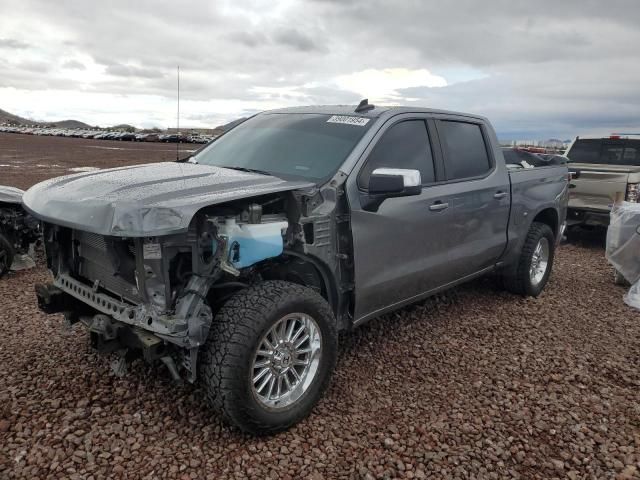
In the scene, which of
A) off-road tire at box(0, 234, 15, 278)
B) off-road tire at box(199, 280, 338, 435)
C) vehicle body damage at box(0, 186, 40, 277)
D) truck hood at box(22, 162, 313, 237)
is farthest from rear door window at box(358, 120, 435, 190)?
off-road tire at box(0, 234, 15, 278)

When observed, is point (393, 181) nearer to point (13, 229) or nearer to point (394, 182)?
point (394, 182)

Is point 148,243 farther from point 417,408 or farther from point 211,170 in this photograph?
point 417,408

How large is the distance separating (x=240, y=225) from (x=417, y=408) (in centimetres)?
169

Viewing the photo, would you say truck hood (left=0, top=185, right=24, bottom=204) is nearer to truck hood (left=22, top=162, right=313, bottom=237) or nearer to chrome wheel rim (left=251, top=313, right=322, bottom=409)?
truck hood (left=22, top=162, right=313, bottom=237)

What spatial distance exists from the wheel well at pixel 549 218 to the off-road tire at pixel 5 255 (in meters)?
5.82

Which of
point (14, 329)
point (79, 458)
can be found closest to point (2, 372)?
point (14, 329)

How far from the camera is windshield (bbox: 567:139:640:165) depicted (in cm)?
919

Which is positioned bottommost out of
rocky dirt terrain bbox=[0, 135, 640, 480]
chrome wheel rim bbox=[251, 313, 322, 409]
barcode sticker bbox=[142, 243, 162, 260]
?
rocky dirt terrain bbox=[0, 135, 640, 480]

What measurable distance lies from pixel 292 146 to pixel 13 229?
3.94 meters

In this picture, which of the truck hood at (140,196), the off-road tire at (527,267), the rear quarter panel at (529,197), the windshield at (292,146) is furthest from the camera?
the off-road tire at (527,267)

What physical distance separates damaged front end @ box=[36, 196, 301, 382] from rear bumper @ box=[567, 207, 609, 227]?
23.2 feet

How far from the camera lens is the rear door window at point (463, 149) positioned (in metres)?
4.46

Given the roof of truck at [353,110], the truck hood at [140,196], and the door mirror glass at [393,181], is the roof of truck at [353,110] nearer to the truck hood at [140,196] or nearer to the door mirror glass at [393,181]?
the door mirror glass at [393,181]

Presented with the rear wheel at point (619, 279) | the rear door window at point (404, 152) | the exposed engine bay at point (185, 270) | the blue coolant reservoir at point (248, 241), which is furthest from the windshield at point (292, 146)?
the rear wheel at point (619, 279)
